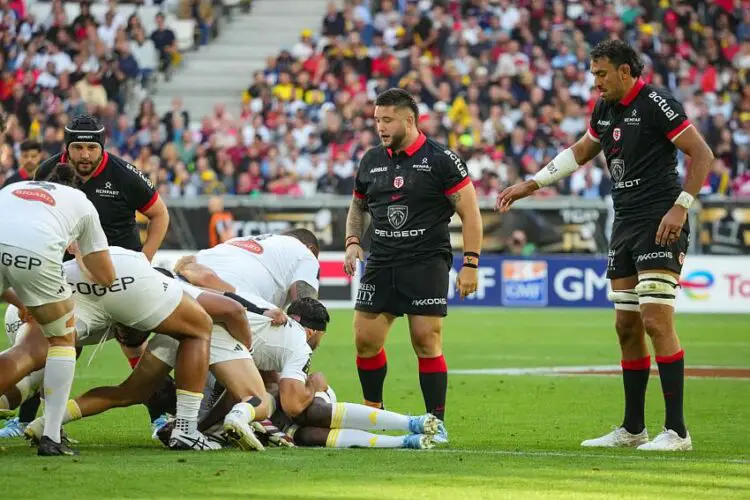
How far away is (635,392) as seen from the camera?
31.4ft

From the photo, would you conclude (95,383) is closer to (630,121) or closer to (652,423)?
(652,423)

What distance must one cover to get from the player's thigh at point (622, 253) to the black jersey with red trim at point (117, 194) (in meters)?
3.38

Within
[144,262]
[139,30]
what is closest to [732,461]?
[144,262]

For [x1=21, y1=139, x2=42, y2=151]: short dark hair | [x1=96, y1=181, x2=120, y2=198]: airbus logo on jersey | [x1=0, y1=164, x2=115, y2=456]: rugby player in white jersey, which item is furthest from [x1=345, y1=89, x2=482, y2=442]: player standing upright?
[x1=21, y1=139, x2=42, y2=151]: short dark hair

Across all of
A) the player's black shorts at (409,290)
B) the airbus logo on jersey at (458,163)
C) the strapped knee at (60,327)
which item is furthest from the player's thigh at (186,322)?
the airbus logo on jersey at (458,163)

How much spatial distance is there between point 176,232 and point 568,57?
30.8ft

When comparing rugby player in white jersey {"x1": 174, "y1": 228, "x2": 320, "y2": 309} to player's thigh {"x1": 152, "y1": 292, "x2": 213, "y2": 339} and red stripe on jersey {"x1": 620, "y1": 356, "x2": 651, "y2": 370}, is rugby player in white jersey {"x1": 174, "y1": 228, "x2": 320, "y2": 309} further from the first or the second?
red stripe on jersey {"x1": 620, "y1": 356, "x2": 651, "y2": 370}

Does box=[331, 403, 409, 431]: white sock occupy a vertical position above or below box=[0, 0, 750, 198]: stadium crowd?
below

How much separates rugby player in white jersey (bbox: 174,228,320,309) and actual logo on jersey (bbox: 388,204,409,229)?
0.79 metres

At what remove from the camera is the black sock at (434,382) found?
9.75m

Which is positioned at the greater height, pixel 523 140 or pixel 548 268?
pixel 523 140

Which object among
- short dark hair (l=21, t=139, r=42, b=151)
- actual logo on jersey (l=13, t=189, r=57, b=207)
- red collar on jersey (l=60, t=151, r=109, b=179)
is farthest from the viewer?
short dark hair (l=21, t=139, r=42, b=151)

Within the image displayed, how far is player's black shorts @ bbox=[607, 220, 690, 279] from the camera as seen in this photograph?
9.16m

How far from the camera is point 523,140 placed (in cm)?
2784
